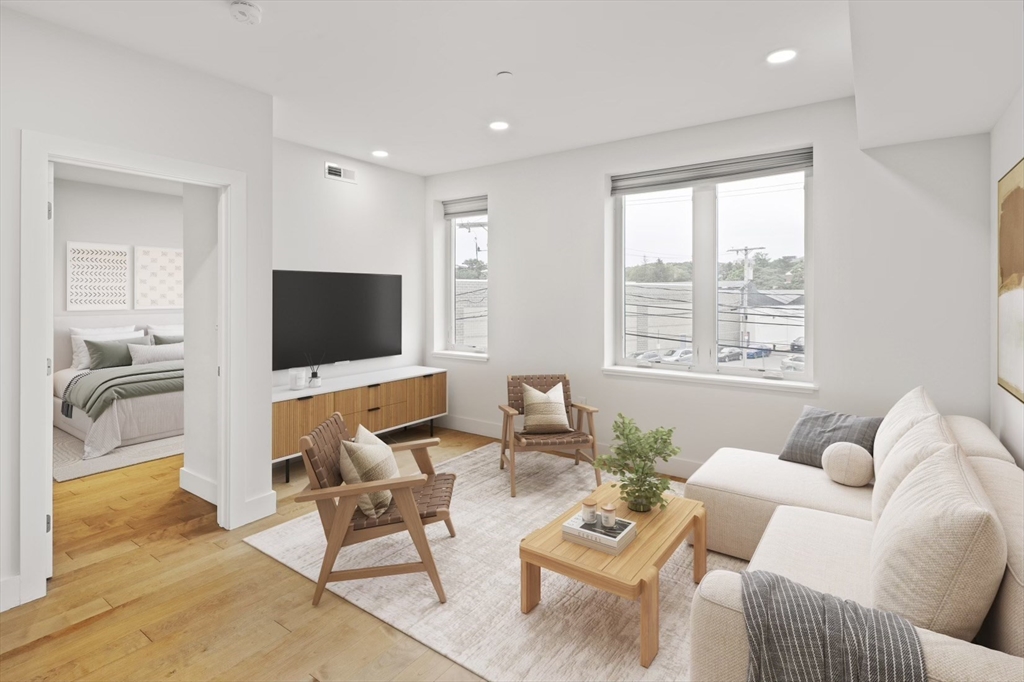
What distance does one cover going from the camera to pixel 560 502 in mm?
3742

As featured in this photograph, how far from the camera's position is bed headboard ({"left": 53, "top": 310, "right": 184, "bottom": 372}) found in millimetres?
6117

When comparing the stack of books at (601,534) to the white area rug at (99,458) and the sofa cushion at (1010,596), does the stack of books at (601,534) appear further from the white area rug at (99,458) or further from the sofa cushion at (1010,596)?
the white area rug at (99,458)

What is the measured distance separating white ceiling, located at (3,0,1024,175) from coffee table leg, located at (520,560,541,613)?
2387 mm

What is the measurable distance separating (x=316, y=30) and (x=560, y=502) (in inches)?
124

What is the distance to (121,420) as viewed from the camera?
485cm

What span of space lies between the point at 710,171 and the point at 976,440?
2.51 meters

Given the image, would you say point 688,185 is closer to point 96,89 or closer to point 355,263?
point 355,263

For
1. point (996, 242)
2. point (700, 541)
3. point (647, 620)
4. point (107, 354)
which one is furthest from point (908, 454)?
point (107, 354)

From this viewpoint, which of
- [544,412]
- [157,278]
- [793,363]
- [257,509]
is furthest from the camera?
[157,278]

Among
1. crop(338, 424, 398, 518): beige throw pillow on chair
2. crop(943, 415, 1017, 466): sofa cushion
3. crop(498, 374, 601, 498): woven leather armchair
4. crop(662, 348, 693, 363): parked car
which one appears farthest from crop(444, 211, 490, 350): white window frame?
crop(943, 415, 1017, 466): sofa cushion

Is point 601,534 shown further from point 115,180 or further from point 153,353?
point 115,180

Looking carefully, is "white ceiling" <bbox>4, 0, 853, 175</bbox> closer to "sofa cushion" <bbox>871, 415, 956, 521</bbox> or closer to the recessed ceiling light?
the recessed ceiling light

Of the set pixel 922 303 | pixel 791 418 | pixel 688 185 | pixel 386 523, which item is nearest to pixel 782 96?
pixel 688 185

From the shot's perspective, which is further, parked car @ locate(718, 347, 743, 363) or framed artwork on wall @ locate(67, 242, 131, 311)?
framed artwork on wall @ locate(67, 242, 131, 311)
